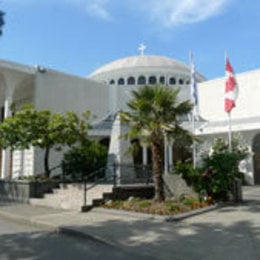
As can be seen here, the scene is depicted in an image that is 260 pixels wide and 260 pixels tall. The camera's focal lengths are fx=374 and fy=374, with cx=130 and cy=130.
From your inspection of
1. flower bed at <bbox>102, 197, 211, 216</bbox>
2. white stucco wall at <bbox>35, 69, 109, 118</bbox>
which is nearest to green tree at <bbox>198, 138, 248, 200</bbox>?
flower bed at <bbox>102, 197, 211, 216</bbox>

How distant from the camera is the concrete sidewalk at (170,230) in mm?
7668

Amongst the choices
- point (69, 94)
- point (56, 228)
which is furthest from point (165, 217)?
point (69, 94)

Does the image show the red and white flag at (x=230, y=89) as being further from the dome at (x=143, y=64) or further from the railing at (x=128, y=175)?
the dome at (x=143, y=64)

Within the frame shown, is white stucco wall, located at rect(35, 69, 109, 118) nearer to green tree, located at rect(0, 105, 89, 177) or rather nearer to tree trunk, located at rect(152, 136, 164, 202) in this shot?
green tree, located at rect(0, 105, 89, 177)

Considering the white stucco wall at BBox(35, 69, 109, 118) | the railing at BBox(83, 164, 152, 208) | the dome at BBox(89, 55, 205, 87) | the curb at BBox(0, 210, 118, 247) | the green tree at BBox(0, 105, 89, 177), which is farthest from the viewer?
the dome at BBox(89, 55, 205, 87)

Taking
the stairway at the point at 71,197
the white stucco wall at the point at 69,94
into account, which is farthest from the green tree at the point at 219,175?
the white stucco wall at the point at 69,94

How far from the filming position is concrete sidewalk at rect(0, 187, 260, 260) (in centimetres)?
767

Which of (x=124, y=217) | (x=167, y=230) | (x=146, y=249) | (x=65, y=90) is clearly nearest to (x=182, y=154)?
(x=65, y=90)

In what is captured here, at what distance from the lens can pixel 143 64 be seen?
116 feet

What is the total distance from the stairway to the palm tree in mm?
2419

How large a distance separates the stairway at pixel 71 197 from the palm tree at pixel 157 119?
242 centimetres

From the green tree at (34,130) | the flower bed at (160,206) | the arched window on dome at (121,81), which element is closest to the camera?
the flower bed at (160,206)

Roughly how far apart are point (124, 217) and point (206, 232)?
335 cm

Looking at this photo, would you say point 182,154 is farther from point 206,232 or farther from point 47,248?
point 47,248
